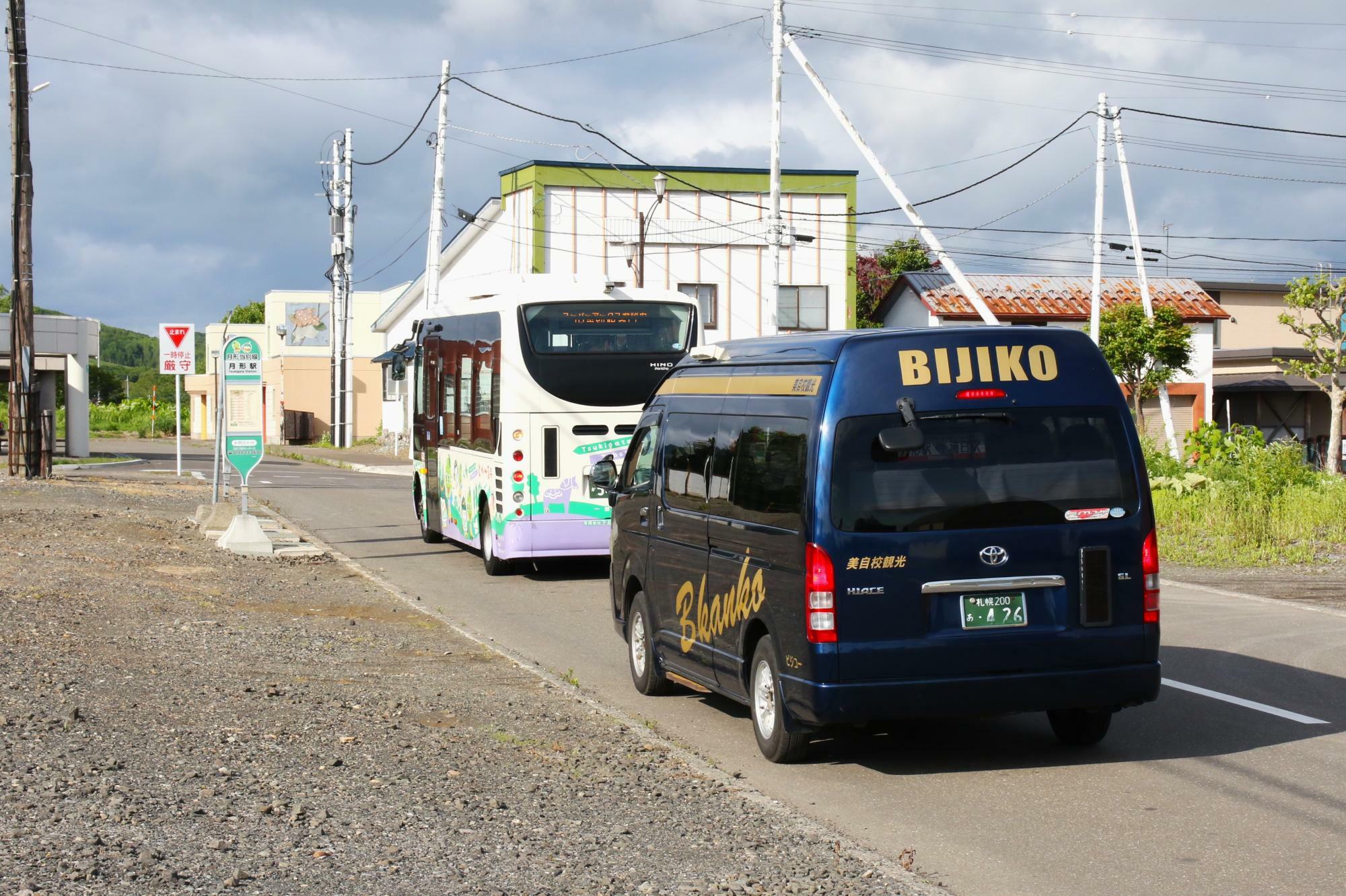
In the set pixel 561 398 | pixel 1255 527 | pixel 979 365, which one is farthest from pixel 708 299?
pixel 979 365

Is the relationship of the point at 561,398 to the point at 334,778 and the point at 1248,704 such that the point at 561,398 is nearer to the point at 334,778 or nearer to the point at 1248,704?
the point at 1248,704

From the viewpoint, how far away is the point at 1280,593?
14516 millimetres

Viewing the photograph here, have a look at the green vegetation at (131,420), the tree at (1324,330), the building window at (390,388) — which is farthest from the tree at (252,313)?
the tree at (1324,330)

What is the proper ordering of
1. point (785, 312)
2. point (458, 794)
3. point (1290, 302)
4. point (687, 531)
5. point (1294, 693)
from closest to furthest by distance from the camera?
point (458, 794)
point (687, 531)
point (1294, 693)
point (1290, 302)
point (785, 312)

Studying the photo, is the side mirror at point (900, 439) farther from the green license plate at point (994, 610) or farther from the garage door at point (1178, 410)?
the garage door at point (1178, 410)

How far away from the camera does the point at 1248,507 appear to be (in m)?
17.8

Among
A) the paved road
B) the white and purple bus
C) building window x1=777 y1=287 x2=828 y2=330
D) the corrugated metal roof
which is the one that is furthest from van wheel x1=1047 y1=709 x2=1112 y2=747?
building window x1=777 y1=287 x2=828 y2=330

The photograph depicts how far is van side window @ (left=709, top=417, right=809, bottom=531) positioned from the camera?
7.38 m

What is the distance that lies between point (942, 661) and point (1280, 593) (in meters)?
8.70

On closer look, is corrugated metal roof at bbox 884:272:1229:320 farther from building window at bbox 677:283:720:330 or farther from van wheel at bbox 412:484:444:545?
van wheel at bbox 412:484:444:545

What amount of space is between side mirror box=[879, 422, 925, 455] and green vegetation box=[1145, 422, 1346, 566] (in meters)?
10.8

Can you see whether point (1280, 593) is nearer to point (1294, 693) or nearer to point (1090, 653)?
point (1294, 693)

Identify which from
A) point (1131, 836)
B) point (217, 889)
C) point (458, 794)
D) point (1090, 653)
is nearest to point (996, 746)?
point (1090, 653)

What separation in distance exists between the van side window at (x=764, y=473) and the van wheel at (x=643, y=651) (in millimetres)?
1449
